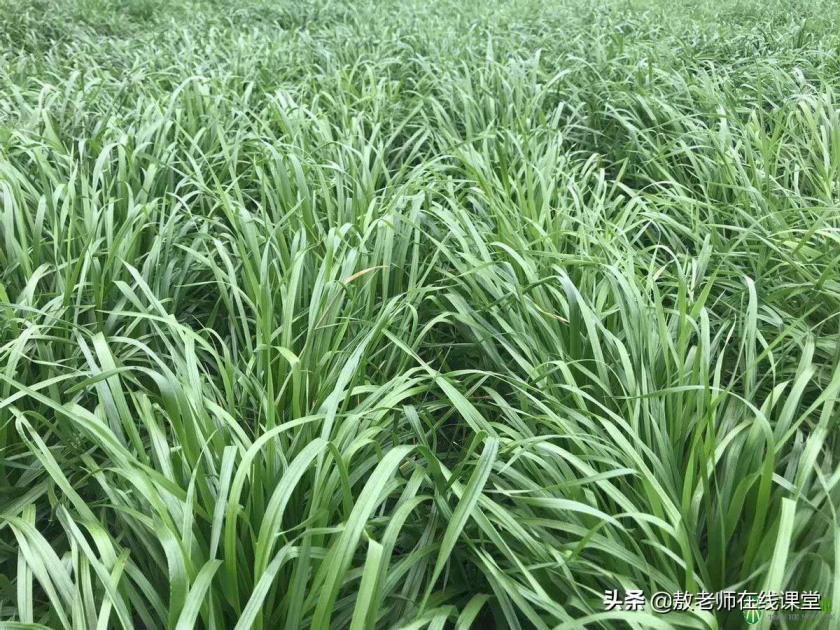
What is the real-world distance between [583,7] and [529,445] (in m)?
4.97

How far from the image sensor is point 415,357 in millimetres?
1332

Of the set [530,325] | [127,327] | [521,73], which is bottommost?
[127,327]

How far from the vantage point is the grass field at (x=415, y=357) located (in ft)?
3.39

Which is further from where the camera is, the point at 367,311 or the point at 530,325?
the point at 367,311

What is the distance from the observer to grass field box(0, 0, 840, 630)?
1034mm

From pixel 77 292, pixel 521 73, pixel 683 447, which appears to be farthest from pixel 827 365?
pixel 521 73

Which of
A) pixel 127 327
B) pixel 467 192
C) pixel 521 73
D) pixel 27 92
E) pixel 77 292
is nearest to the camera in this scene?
pixel 127 327

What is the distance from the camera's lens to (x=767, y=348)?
1302 millimetres

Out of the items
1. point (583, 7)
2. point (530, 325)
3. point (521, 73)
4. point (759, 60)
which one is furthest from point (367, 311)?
point (583, 7)

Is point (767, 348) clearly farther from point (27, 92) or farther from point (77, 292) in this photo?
point (27, 92)

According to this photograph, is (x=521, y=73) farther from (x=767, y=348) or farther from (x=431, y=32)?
(x=767, y=348)

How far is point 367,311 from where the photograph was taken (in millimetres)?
1646

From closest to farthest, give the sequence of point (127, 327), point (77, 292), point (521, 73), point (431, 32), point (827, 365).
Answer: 1. point (827, 365)
2. point (127, 327)
3. point (77, 292)
4. point (521, 73)
5. point (431, 32)

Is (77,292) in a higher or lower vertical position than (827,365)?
lower
